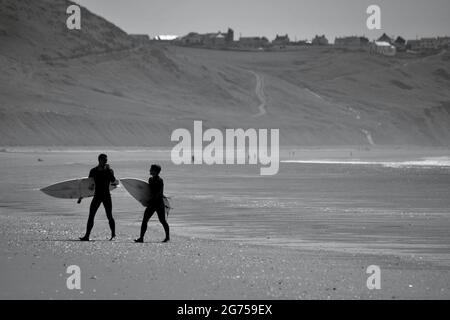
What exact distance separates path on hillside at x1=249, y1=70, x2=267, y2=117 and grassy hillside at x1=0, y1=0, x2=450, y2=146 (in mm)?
215

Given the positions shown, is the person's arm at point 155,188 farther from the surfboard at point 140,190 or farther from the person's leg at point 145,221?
the surfboard at point 140,190

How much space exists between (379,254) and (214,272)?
334 cm

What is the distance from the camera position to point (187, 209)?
26.5 metres

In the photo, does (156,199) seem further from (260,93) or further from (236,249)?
(260,93)

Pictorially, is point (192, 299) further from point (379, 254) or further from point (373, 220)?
point (373, 220)

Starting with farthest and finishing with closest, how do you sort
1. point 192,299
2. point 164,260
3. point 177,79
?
point 177,79 < point 164,260 < point 192,299

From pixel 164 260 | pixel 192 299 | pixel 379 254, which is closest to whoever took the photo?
pixel 192 299

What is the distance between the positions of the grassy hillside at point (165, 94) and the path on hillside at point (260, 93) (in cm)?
22

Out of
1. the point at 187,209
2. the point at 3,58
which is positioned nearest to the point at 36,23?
the point at 3,58

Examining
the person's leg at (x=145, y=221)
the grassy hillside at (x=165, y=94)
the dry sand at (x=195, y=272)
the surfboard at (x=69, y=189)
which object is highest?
the grassy hillside at (x=165, y=94)

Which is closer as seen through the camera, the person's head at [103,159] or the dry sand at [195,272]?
the dry sand at [195,272]

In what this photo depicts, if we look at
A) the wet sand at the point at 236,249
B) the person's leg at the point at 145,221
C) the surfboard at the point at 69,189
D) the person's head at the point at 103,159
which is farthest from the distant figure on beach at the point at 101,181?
the surfboard at the point at 69,189

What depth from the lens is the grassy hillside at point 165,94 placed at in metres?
105
